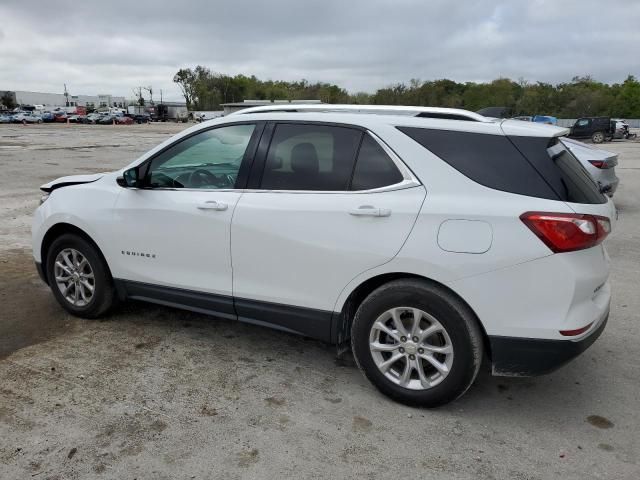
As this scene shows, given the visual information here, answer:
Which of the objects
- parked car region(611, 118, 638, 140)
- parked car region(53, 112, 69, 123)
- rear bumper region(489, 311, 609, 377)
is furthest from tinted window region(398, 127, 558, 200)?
parked car region(53, 112, 69, 123)

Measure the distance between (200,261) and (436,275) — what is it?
171 cm

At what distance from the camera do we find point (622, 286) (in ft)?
18.4

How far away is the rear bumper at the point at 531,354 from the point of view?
2.93 meters

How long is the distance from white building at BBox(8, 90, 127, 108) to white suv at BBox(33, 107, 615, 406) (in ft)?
445

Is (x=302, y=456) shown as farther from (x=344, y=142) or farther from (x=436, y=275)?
(x=344, y=142)

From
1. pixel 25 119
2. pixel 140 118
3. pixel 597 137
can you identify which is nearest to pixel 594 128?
pixel 597 137

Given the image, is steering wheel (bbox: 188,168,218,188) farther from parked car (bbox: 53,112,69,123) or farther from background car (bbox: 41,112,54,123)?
parked car (bbox: 53,112,69,123)

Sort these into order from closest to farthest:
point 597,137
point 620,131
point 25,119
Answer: point 597,137, point 620,131, point 25,119

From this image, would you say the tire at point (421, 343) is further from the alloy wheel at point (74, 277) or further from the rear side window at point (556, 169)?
the alloy wheel at point (74, 277)

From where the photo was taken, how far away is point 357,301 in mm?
3469

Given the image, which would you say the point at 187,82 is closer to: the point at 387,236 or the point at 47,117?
the point at 47,117

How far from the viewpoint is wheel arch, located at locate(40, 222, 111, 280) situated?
4375 mm

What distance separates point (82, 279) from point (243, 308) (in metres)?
1.62

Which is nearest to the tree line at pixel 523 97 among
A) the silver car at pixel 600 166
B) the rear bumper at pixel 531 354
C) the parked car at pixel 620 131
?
the parked car at pixel 620 131
